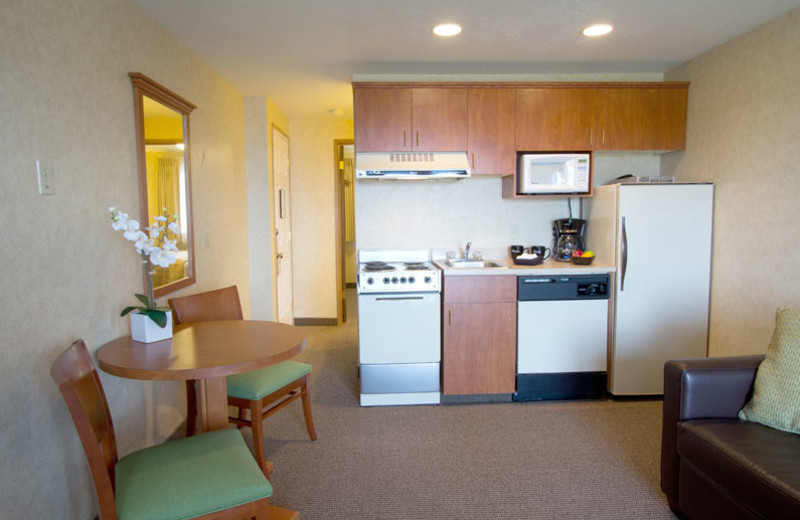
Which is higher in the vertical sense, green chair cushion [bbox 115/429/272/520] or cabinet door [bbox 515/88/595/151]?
cabinet door [bbox 515/88/595/151]

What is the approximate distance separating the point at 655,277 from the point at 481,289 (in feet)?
3.87

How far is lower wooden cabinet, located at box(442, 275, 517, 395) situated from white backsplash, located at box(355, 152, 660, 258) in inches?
27.0

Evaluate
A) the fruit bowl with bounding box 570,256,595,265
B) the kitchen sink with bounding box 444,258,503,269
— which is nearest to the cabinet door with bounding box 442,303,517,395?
the kitchen sink with bounding box 444,258,503,269

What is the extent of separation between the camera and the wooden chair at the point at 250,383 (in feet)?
7.86

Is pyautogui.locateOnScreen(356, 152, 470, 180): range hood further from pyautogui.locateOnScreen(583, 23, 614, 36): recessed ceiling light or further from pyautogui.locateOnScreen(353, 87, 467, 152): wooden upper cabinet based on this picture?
pyautogui.locateOnScreen(583, 23, 614, 36): recessed ceiling light

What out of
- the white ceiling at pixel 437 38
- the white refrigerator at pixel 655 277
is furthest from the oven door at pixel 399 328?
the white ceiling at pixel 437 38

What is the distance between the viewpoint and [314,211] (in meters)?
5.55

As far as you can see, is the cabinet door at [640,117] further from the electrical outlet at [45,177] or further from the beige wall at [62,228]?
the electrical outlet at [45,177]

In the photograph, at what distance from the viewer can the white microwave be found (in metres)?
3.56

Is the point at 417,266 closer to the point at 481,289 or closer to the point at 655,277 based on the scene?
the point at 481,289

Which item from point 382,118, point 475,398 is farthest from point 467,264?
point 382,118

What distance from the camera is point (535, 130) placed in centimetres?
358

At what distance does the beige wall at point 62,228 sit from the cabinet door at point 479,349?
1.79 m

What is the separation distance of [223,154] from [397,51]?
5.23 feet
